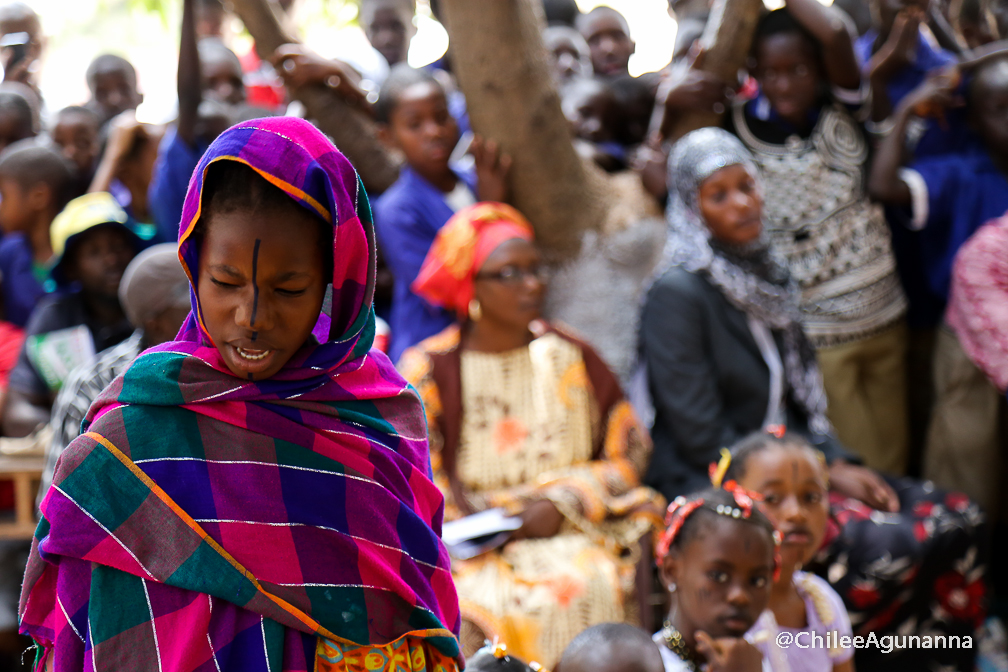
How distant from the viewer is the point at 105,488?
4.79 feet

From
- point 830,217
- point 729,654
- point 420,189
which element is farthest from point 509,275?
point 729,654

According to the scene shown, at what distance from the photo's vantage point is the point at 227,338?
4.90 feet

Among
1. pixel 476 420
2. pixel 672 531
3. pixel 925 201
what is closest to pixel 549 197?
pixel 476 420

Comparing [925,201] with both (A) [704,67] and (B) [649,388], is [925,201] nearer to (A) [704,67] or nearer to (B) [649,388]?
(A) [704,67]

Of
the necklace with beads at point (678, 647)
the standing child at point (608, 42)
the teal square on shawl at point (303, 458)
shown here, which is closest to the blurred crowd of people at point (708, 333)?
the necklace with beads at point (678, 647)

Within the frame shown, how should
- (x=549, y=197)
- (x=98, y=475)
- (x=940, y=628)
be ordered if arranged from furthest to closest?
(x=549, y=197) < (x=940, y=628) < (x=98, y=475)

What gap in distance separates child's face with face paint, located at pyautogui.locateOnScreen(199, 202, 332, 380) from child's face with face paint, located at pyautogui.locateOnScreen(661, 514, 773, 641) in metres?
1.45

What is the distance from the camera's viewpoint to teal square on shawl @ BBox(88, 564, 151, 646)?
4.69 ft

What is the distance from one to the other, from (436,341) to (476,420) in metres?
0.36

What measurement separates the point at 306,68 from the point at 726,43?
1.91 m

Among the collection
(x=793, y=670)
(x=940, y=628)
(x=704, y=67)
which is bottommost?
(x=940, y=628)

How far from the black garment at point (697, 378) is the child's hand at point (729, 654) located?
51.0 inches

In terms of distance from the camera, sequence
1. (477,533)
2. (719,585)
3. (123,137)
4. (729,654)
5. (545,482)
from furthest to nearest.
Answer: (123,137)
(545,482)
(477,533)
(719,585)
(729,654)

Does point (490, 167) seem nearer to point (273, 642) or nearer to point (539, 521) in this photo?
point (539, 521)
